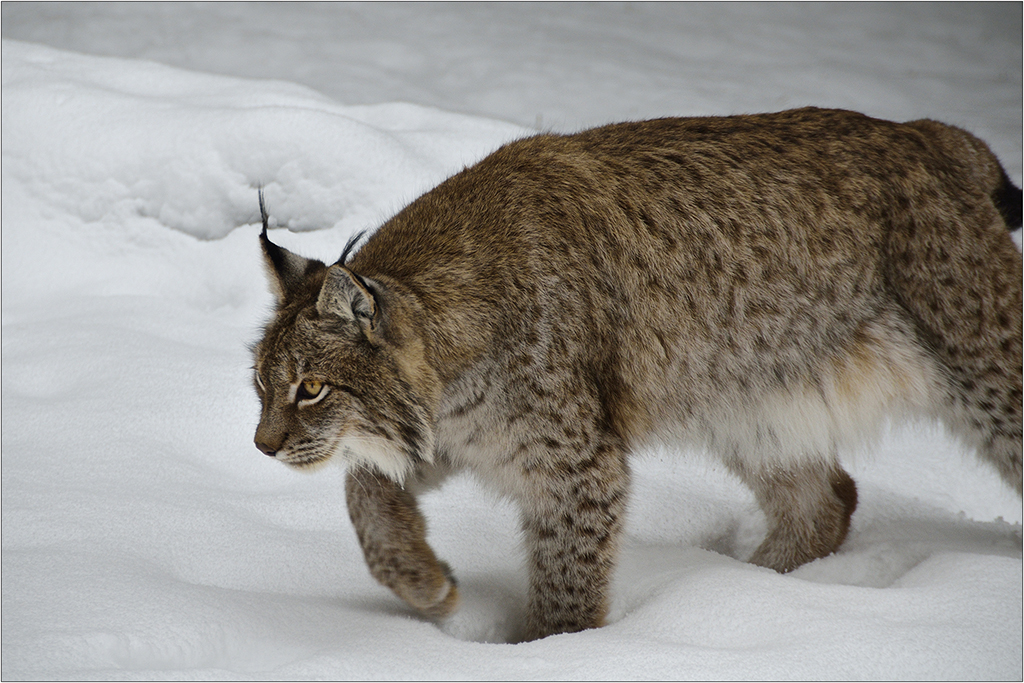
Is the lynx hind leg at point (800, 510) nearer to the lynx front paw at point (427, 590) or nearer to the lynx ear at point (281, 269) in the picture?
the lynx front paw at point (427, 590)

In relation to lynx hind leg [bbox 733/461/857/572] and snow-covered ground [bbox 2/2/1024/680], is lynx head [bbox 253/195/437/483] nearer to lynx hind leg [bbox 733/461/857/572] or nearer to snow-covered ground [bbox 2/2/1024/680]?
snow-covered ground [bbox 2/2/1024/680]

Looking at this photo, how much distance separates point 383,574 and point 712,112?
502 centimetres

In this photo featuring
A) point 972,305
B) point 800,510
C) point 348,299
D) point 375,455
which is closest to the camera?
point 348,299

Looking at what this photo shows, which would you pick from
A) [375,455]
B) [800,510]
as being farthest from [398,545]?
[800,510]

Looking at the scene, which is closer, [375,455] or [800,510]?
[375,455]

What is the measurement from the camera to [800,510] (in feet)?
11.8

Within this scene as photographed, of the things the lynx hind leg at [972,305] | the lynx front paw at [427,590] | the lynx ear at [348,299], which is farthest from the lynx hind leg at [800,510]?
the lynx ear at [348,299]

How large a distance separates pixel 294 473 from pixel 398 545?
0.93 m

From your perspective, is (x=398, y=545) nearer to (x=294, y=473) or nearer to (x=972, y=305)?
(x=294, y=473)

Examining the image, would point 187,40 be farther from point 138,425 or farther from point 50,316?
point 138,425

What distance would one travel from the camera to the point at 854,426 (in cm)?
335

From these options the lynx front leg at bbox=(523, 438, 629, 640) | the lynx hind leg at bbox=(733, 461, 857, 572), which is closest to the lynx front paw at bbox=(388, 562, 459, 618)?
the lynx front leg at bbox=(523, 438, 629, 640)

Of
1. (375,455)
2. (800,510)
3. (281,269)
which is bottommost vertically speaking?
(800,510)

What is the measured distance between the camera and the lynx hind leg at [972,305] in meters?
3.13
